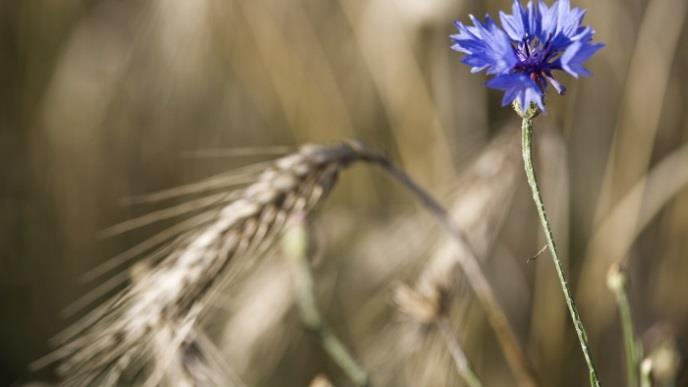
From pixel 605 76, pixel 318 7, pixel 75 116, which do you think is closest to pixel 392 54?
pixel 318 7

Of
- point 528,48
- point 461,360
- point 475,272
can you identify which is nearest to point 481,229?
point 475,272

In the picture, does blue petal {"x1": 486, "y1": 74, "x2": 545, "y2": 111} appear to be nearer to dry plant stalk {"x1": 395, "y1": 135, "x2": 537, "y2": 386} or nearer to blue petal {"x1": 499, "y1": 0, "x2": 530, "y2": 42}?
blue petal {"x1": 499, "y1": 0, "x2": 530, "y2": 42}

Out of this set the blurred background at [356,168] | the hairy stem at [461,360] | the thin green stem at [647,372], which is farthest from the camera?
the blurred background at [356,168]

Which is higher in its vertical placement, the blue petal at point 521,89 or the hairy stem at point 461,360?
the blue petal at point 521,89

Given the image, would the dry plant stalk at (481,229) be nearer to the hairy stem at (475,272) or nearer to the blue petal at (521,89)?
the hairy stem at (475,272)

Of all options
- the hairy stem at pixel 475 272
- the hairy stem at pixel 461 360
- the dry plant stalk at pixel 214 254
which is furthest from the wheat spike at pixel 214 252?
the hairy stem at pixel 461 360

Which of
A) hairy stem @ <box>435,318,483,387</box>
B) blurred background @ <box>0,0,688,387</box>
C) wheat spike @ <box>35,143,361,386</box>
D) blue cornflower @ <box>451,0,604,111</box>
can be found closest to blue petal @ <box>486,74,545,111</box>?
blue cornflower @ <box>451,0,604,111</box>
